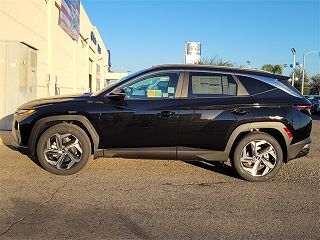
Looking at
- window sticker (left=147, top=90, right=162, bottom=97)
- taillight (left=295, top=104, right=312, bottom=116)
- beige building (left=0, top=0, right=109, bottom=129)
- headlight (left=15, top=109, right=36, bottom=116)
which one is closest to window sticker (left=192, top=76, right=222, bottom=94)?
window sticker (left=147, top=90, right=162, bottom=97)

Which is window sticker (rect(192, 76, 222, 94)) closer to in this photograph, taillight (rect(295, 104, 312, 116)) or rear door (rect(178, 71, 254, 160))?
rear door (rect(178, 71, 254, 160))

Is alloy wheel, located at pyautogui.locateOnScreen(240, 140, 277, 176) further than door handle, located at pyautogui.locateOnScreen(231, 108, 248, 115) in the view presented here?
Yes

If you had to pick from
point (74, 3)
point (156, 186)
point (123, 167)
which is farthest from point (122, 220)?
point (74, 3)

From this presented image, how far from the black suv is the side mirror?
0.02 meters

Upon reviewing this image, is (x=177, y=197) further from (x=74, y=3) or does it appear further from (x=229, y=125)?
(x=74, y=3)

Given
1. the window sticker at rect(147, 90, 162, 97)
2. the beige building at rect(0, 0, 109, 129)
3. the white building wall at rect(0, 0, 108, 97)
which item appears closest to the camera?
the window sticker at rect(147, 90, 162, 97)

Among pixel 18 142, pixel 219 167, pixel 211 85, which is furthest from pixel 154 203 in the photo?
pixel 18 142

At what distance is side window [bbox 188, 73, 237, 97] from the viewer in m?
6.09

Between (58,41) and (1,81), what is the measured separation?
9.22 metres

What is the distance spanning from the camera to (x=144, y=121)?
5941 millimetres

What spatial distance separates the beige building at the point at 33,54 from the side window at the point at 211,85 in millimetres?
6543

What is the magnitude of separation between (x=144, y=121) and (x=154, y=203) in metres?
1.51

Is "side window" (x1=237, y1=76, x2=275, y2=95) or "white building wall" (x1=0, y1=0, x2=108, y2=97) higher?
"white building wall" (x1=0, y1=0, x2=108, y2=97)

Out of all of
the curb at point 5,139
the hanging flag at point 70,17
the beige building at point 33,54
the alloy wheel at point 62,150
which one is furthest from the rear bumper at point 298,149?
the hanging flag at point 70,17
